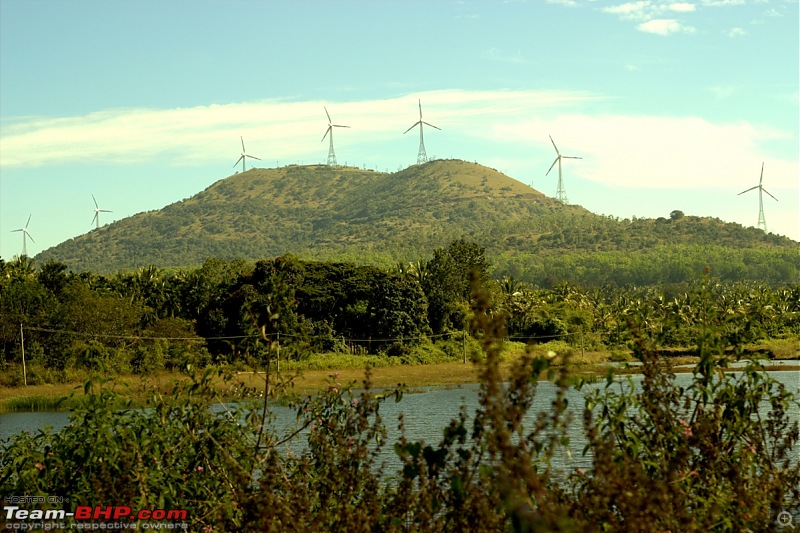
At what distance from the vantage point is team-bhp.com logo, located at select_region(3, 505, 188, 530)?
22.9 feet

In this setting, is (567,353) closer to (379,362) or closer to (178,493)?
(178,493)

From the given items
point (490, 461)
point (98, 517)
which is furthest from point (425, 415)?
point (490, 461)

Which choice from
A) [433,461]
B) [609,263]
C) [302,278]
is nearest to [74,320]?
[302,278]

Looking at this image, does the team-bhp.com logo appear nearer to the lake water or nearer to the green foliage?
the green foliage

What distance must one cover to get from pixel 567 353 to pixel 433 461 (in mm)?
995

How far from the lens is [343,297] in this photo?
78000 mm

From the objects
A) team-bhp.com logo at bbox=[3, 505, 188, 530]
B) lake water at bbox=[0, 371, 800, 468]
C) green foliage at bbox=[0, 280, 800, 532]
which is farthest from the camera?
lake water at bbox=[0, 371, 800, 468]

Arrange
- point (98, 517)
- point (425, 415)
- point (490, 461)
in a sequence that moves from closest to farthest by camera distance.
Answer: point (490, 461)
point (98, 517)
point (425, 415)

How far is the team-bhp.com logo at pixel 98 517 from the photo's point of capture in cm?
699

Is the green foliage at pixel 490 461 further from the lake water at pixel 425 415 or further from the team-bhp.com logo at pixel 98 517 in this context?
the lake water at pixel 425 415

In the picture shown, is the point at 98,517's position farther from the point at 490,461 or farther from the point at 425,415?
the point at 425,415

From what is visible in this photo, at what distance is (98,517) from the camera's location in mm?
7324

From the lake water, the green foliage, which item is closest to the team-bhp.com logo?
the green foliage

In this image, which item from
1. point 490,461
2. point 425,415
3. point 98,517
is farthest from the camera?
point 425,415
